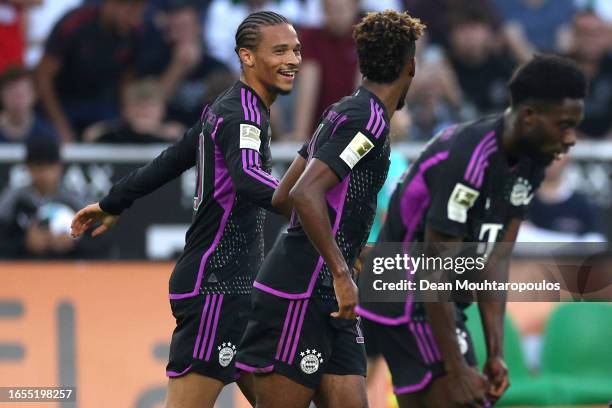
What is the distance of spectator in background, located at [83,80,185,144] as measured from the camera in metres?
11.0

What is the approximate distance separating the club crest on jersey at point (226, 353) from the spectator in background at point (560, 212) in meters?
5.57

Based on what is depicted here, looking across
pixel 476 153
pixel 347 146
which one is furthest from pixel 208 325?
pixel 476 153

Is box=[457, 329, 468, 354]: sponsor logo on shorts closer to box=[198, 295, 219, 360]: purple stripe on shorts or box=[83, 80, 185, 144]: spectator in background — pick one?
box=[198, 295, 219, 360]: purple stripe on shorts

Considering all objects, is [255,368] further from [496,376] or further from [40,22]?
[40,22]

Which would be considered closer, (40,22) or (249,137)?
(249,137)

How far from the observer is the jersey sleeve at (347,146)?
5.15 meters

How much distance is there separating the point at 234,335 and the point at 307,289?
59 cm

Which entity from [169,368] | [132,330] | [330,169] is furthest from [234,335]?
[132,330]

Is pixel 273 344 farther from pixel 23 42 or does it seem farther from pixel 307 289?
pixel 23 42

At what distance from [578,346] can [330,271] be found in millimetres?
4765

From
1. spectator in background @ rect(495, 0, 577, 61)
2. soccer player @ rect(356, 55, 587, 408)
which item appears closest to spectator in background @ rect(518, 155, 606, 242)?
spectator in background @ rect(495, 0, 577, 61)

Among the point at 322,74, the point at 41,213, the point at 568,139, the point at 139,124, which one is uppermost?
the point at 568,139

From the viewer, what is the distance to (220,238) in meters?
5.85

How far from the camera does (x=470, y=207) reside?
592 centimetres
